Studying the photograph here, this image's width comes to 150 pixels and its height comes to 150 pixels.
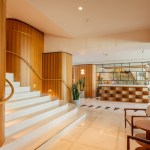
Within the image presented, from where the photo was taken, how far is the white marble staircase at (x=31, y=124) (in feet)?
9.03

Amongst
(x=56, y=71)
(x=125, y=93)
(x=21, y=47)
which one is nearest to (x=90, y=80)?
(x=125, y=93)

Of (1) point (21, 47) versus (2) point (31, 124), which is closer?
(2) point (31, 124)

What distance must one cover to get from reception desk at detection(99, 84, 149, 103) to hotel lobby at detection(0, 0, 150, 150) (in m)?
0.06

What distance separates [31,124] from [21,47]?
354 cm

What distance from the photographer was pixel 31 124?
3.44 m

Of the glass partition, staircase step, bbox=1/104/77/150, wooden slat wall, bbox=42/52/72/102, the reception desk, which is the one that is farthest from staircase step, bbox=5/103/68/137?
the glass partition

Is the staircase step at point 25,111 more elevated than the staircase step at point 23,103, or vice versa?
the staircase step at point 23,103

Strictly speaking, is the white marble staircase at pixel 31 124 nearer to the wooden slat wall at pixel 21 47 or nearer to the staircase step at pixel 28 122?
the staircase step at pixel 28 122

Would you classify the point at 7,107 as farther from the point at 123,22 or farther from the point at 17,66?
the point at 123,22

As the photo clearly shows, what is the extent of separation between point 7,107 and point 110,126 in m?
2.98

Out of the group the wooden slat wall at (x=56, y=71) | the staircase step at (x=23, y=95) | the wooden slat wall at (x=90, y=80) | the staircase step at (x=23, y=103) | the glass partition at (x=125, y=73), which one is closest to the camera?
the staircase step at (x=23, y=103)

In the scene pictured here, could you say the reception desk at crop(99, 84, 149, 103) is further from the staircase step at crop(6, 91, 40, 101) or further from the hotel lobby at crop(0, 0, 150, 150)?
the staircase step at crop(6, 91, 40, 101)

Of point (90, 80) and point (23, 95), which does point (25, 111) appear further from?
point (90, 80)

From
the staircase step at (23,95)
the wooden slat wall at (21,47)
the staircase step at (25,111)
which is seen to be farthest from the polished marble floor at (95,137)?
the wooden slat wall at (21,47)
